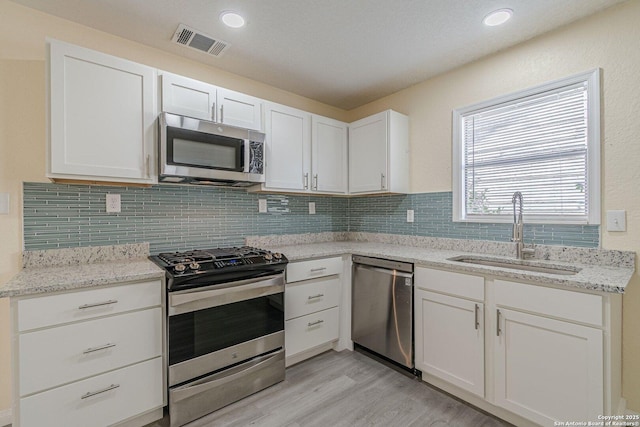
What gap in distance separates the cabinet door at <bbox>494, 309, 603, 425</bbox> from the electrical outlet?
2.55m

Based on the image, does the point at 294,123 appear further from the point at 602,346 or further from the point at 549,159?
the point at 602,346

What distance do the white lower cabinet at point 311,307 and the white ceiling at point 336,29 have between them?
164 centimetres

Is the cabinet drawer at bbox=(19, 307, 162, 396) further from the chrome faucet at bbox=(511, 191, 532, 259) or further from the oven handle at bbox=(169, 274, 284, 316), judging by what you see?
the chrome faucet at bbox=(511, 191, 532, 259)

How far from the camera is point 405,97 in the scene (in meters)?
2.96

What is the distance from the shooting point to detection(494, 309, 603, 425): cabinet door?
4.65 feet

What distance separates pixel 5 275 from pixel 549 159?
3531mm

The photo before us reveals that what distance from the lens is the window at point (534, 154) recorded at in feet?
6.24

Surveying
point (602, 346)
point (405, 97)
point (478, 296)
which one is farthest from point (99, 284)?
point (405, 97)

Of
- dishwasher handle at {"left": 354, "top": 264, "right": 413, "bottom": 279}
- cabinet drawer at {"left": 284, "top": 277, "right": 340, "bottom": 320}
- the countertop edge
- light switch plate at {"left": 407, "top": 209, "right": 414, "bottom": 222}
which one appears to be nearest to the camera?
the countertop edge

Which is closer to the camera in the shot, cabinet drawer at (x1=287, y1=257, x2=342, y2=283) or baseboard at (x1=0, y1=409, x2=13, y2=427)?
baseboard at (x1=0, y1=409, x2=13, y2=427)

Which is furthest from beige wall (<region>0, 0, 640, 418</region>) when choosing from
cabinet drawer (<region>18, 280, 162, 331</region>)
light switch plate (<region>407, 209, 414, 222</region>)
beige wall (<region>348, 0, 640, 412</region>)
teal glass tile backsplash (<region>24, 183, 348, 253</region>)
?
light switch plate (<region>407, 209, 414, 222</region>)

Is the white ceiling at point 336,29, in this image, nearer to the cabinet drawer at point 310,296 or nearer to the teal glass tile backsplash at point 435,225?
the teal glass tile backsplash at point 435,225

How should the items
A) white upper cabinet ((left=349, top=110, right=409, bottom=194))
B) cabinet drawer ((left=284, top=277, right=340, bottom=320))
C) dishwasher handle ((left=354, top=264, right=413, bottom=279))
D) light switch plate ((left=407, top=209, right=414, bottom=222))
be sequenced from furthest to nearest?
light switch plate ((left=407, top=209, right=414, bottom=222)), white upper cabinet ((left=349, top=110, right=409, bottom=194)), cabinet drawer ((left=284, top=277, right=340, bottom=320)), dishwasher handle ((left=354, top=264, right=413, bottom=279))

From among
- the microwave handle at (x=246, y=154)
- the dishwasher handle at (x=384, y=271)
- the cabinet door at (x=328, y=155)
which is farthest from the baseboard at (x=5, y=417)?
the cabinet door at (x=328, y=155)
